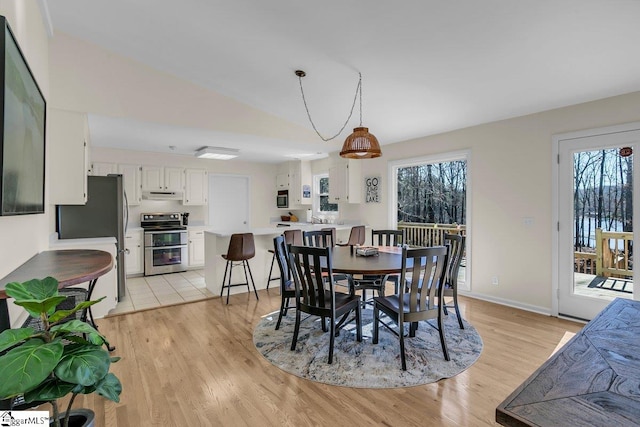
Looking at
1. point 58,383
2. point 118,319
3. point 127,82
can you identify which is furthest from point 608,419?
point 127,82

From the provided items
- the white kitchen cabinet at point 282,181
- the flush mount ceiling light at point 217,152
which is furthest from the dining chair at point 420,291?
the white kitchen cabinet at point 282,181

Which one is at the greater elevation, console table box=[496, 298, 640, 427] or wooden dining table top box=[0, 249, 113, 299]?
wooden dining table top box=[0, 249, 113, 299]

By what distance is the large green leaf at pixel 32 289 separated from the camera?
99cm

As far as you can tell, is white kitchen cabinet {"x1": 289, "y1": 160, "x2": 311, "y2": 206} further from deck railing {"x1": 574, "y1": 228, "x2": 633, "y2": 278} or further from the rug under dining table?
deck railing {"x1": 574, "y1": 228, "x2": 633, "y2": 278}

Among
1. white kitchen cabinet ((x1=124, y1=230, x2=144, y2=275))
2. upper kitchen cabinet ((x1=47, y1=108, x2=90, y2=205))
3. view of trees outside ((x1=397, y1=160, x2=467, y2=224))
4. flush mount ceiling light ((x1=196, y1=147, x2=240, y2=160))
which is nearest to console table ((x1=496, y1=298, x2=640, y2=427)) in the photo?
view of trees outside ((x1=397, y1=160, x2=467, y2=224))

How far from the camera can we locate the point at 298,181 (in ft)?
23.4

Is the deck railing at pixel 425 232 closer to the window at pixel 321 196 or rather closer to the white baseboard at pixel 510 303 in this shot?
the white baseboard at pixel 510 303

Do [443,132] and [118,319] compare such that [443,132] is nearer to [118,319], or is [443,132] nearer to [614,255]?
[614,255]

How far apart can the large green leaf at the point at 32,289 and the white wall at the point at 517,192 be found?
171 inches

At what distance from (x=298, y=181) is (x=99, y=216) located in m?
3.89

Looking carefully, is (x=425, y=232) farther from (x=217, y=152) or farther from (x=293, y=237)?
(x=217, y=152)

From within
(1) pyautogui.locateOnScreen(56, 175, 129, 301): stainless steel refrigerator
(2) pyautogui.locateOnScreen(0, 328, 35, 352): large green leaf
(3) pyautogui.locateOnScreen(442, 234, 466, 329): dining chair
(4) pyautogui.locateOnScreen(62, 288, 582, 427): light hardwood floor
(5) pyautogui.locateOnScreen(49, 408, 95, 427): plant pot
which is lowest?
(4) pyautogui.locateOnScreen(62, 288, 582, 427): light hardwood floor

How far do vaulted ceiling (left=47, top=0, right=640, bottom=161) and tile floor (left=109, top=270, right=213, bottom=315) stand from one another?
2.28m

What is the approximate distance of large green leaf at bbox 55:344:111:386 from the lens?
0.89 meters
